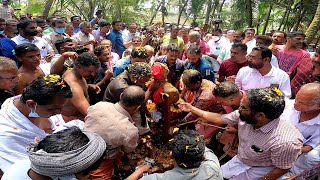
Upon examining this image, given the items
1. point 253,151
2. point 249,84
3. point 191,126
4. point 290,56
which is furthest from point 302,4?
point 253,151

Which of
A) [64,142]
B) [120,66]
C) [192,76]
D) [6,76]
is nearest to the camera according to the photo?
[64,142]

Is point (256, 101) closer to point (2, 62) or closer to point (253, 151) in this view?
A: point (253, 151)

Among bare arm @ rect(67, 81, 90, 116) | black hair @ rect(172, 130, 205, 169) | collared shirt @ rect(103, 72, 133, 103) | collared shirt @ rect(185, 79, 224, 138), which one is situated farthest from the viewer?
collared shirt @ rect(185, 79, 224, 138)

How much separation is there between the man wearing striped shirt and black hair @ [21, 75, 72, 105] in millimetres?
1700

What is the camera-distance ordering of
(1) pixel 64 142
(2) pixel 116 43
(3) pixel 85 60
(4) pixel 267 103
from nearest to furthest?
(1) pixel 64 142, (4) pixel 267 103, (3) pixel 85 60, (2) pixel 116 43

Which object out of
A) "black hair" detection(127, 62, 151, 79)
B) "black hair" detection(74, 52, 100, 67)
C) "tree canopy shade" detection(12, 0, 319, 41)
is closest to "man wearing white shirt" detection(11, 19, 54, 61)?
"black hair" detection(74, 52, 100, 67)

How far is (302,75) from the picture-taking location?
4.46 m

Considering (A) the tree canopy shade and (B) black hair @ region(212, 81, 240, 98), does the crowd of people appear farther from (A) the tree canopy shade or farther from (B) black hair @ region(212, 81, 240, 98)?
(A) the tree canopy shade

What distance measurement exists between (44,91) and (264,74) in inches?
133

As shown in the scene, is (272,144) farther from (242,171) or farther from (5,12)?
(5,12)

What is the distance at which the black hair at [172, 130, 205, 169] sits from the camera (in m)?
2.02

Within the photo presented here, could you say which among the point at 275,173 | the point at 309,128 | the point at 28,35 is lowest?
the point at 275,173

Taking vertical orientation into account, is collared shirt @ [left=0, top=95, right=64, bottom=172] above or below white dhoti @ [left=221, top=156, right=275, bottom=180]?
above

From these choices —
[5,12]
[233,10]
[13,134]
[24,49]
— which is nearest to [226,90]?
[13,134]
